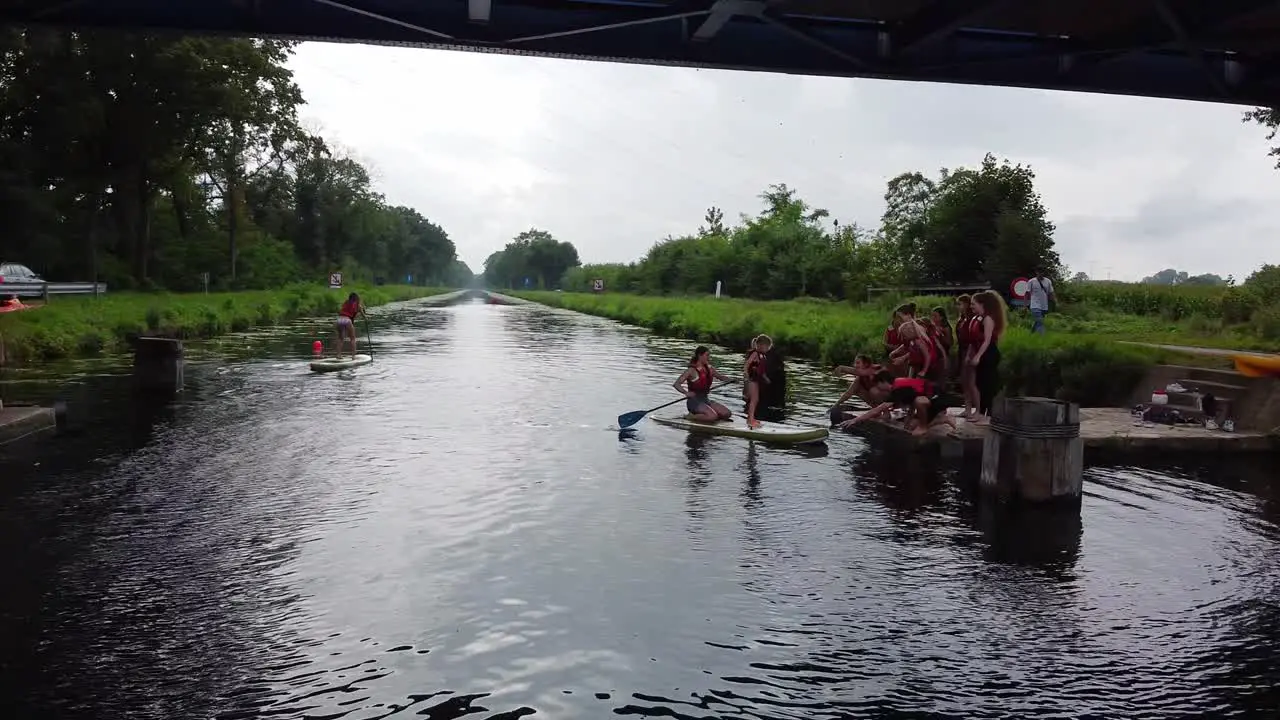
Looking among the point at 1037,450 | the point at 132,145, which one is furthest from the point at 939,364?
the point at 132,145

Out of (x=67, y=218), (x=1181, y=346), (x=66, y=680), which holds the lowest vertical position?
(x=66, y=680)

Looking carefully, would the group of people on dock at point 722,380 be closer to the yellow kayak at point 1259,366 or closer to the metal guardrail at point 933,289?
the yellow kayak at point 1259,366

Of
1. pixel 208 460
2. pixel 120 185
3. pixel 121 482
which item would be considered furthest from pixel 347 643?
pixel 120 185

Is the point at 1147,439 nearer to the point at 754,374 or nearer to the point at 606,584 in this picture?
the point at 754,374

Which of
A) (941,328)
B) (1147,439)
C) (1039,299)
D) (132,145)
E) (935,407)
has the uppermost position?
(132,145)

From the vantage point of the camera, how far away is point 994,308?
13.0 m

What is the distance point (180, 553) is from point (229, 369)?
56.1 feet

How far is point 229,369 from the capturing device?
23.9m

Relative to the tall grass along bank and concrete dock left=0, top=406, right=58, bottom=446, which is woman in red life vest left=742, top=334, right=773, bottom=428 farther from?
concrete dock left=0, top=406, right=58, bottom=446

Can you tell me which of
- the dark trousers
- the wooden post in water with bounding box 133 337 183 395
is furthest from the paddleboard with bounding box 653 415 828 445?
the wooden post in water with bounding box 133 337 183 395

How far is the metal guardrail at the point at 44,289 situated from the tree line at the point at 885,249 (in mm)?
33255

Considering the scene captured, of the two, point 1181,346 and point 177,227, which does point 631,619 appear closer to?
point 1181,346

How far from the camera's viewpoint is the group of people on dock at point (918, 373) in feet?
44.0

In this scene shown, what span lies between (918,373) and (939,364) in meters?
0.32
